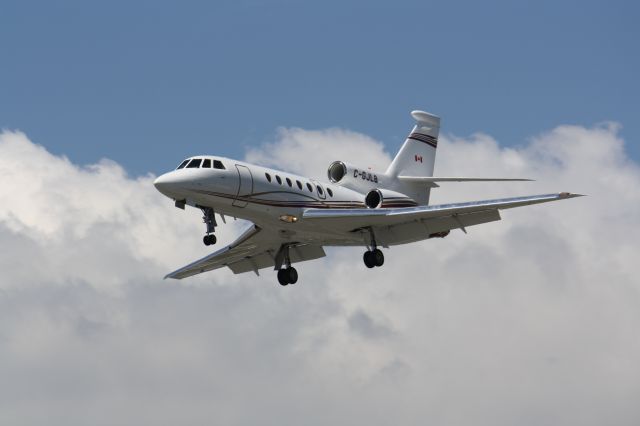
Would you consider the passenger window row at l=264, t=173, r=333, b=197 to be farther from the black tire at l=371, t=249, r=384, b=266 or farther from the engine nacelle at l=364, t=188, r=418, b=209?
the black tire at l=371, t=249, r=384, b=266

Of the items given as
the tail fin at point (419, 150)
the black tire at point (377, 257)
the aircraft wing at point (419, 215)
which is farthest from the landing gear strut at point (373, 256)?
the tail fin at point (419, 150)

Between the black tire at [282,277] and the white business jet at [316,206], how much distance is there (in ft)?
0.12

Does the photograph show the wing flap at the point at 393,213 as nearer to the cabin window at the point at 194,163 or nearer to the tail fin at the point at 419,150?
the cabin window at the point at 194,163

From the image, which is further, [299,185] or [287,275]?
[287,275]

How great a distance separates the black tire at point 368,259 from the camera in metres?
38.9

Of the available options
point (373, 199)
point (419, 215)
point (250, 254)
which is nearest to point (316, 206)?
point (373, 199)

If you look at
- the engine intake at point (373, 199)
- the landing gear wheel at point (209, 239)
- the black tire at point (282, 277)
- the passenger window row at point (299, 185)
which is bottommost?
the landing gear wheel at point (209, 239)

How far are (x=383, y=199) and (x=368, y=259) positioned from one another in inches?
85.5

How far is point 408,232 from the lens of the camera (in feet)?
128

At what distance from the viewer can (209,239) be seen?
1377 inches

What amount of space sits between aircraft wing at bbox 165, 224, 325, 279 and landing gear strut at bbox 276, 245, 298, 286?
18 centimetres

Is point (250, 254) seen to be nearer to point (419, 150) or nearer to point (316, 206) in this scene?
point (316, 206)

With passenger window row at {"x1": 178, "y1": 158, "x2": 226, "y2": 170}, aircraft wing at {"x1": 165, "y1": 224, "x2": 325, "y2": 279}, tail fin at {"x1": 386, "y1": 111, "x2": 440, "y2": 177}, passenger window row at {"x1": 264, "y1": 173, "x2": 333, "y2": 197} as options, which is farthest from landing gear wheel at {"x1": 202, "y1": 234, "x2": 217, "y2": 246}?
tail fin at {"x1": 386, "y1": 111, "x2": 440, "y2": 177}

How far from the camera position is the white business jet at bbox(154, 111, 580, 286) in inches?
1391
